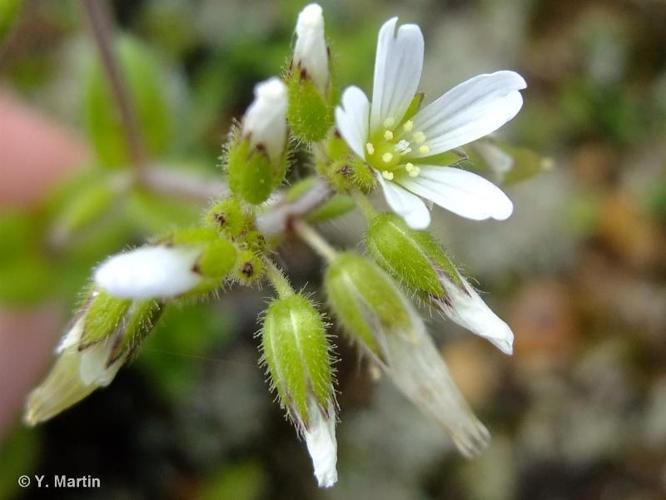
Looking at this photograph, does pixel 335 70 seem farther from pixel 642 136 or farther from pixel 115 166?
pixel 642 136

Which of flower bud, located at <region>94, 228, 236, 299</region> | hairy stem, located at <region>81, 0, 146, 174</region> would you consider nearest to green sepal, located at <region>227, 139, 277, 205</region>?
flower bud, located at <region>94, 228, 236, 299</region>

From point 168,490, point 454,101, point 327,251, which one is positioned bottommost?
point 168,490

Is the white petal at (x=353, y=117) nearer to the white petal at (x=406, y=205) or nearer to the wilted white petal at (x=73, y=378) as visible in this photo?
the white petal at (x=406, y=205)

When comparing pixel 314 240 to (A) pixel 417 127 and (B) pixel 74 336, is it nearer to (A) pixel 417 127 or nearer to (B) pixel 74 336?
(A) pixel 417 127

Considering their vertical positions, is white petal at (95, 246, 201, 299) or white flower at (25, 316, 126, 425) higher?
white petal at (95, 246, 201, 299)

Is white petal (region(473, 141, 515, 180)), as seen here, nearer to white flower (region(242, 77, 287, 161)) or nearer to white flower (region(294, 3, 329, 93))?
white flower (region(294, 3, 329, 93))

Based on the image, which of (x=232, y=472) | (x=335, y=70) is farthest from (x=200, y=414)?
(x=335, y=70)

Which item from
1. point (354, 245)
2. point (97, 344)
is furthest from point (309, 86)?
point (354, 245)
